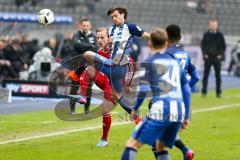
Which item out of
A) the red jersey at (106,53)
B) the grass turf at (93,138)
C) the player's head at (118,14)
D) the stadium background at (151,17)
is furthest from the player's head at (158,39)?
the stadium background at (151,17)

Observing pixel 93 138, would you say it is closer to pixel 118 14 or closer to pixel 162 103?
pixel 118 14

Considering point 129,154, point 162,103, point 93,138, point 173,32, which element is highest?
point 173,32

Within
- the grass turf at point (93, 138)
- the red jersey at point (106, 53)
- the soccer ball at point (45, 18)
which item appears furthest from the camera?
the soccer ball at point (45, 18)

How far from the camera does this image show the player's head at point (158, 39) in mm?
9258

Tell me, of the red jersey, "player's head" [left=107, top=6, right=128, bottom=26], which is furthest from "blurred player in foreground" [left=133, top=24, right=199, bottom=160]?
the red jersey

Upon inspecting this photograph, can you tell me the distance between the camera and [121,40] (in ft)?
42.9

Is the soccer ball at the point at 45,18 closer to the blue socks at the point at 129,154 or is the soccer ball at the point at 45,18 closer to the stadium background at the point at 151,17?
the blue socks at the point at 129,154

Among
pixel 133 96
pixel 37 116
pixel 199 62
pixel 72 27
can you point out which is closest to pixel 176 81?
pixel 133 96

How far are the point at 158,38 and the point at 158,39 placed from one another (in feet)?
0.06

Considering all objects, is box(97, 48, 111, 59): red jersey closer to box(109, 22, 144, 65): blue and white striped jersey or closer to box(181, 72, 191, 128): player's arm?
box(109, 22, 144, 65): blue and white striped jersey

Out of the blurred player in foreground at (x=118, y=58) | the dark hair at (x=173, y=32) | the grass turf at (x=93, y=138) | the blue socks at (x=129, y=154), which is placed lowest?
the grass turf at (x=93, y=138)

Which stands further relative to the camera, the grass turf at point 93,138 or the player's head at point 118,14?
the player's head at point 118,14

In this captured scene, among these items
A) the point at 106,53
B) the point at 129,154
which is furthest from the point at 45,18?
the point at 129,154

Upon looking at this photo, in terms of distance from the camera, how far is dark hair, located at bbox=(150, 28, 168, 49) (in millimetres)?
9258
